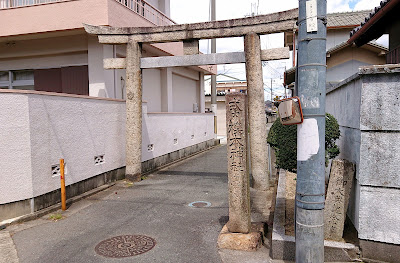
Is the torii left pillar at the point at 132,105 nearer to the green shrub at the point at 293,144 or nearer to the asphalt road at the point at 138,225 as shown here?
the asphalt road at the point at 138,225

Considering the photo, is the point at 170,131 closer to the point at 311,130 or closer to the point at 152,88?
the point at 152,88

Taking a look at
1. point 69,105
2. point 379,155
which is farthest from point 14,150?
point 379,155

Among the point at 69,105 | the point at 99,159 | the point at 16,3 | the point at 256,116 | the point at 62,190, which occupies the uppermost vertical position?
the point at 16,3

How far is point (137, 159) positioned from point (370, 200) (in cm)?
754

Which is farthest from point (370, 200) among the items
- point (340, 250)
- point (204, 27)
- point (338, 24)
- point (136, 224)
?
point (338, 24)

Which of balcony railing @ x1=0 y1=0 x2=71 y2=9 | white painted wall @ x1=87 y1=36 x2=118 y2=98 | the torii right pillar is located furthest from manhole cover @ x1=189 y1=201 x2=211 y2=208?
balcony railing @ x1=0 y1=0 x2=71 y2=9

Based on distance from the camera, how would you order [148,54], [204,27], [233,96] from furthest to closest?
[148,54] → [204,27] → [233,96]

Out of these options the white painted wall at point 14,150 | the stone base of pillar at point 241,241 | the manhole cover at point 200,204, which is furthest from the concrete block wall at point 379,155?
the white painted wall at point 14,150

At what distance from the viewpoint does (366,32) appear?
8.88 meters

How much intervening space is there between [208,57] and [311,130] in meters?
6.93

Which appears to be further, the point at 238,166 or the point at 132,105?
the point at 132,105

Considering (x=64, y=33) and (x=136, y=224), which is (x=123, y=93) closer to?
(x=64, y=33)

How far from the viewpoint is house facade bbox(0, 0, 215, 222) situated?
6602 millimetres

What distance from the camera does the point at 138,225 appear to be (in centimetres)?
645
